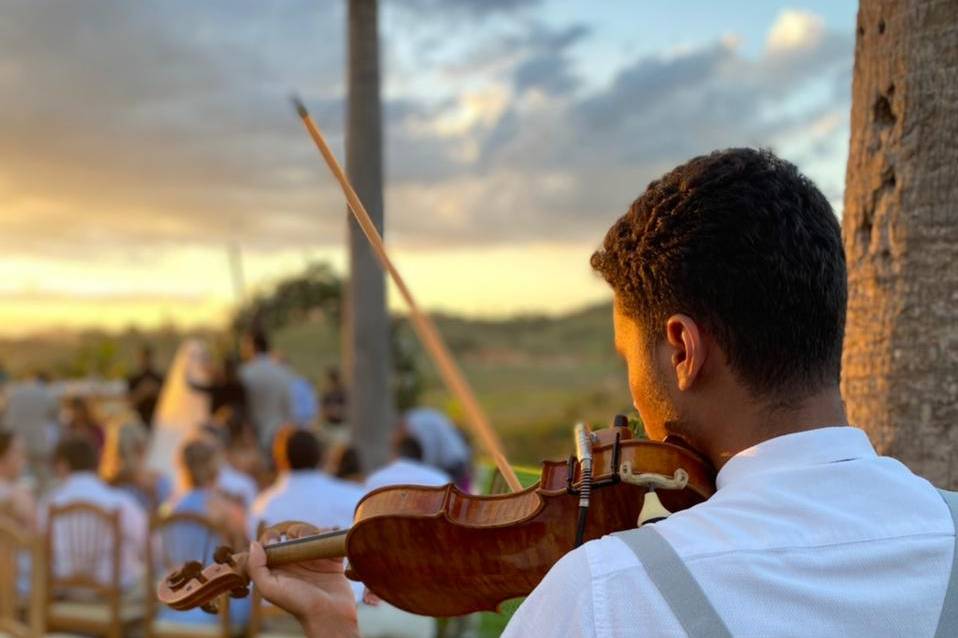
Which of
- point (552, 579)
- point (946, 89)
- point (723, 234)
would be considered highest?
point (946, 89)

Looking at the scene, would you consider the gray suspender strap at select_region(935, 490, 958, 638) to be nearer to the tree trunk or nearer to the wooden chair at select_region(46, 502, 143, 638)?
the wooden chair at select_region(46, 502, 143, 638)

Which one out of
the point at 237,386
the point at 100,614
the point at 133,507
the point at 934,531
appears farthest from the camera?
the point at 237,386

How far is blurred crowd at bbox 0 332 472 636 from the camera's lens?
5660 mm

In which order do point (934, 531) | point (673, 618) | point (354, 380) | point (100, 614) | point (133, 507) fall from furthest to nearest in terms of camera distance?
point (354, 380)
point (133, 507)
point (100, 614)
point (934, 531)
point (673, 618)

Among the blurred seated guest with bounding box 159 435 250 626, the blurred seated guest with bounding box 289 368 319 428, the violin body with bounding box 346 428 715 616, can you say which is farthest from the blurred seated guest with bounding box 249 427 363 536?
the blurred seated guest with bounding box 289 368 319 428

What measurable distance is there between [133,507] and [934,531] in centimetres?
604

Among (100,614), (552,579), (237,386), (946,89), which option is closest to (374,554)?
(552,579)

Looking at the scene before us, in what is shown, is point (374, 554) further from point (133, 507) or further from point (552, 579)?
Answer: point (133, 507)

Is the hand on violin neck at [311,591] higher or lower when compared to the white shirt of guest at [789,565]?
lower

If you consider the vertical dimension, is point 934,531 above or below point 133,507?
above

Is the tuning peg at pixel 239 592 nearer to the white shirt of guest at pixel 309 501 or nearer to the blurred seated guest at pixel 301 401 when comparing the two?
the white shirt of guest at pixel 309 501

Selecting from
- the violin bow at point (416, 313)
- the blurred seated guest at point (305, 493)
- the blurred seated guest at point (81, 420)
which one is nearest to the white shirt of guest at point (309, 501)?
the blurred seated guest at point (305, 493)

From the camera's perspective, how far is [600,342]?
29.0 metres

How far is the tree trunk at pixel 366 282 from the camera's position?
285 inches
